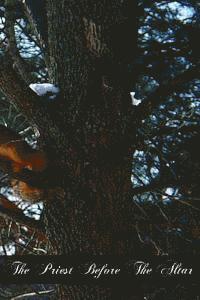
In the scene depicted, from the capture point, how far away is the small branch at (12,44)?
11.5 ft

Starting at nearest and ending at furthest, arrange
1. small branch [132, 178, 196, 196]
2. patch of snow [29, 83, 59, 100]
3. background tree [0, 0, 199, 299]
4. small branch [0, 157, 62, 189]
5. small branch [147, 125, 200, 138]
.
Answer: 1. small branch [0, 157, 62, 189]
2. background tree [0, 0, 199, 299]
3. patch of snow [29, 83, 59, 100]
4. small branch [132, 178, 196, 196]
5. small branch [147, 125, 200, 138]

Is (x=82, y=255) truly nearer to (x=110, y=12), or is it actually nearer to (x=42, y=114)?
(x=42, y=114)

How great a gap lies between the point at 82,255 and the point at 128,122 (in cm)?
91

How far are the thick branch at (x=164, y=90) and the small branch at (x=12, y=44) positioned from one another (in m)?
1.04

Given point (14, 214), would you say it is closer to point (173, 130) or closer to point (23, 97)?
point (23, 97)

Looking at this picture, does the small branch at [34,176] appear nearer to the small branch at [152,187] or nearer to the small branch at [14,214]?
the small branch at [14,214]

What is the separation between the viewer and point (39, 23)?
3611mm

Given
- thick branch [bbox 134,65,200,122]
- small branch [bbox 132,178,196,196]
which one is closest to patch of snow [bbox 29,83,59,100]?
thick branch [bbox 134,65,200,122]

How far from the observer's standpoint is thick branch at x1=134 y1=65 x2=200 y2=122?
2.98 metres

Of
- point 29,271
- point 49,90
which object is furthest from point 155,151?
point 29,271

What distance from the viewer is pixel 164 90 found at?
9.98 feet

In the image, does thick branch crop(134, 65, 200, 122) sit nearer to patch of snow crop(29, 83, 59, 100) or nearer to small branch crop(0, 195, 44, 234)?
patch of snow crop(29, 83, 59, 100)

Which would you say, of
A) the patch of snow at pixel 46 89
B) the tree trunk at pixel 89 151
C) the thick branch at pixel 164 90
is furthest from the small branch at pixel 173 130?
the patch of snow at pixel 46 89

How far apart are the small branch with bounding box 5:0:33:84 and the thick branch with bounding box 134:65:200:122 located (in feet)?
3.43
